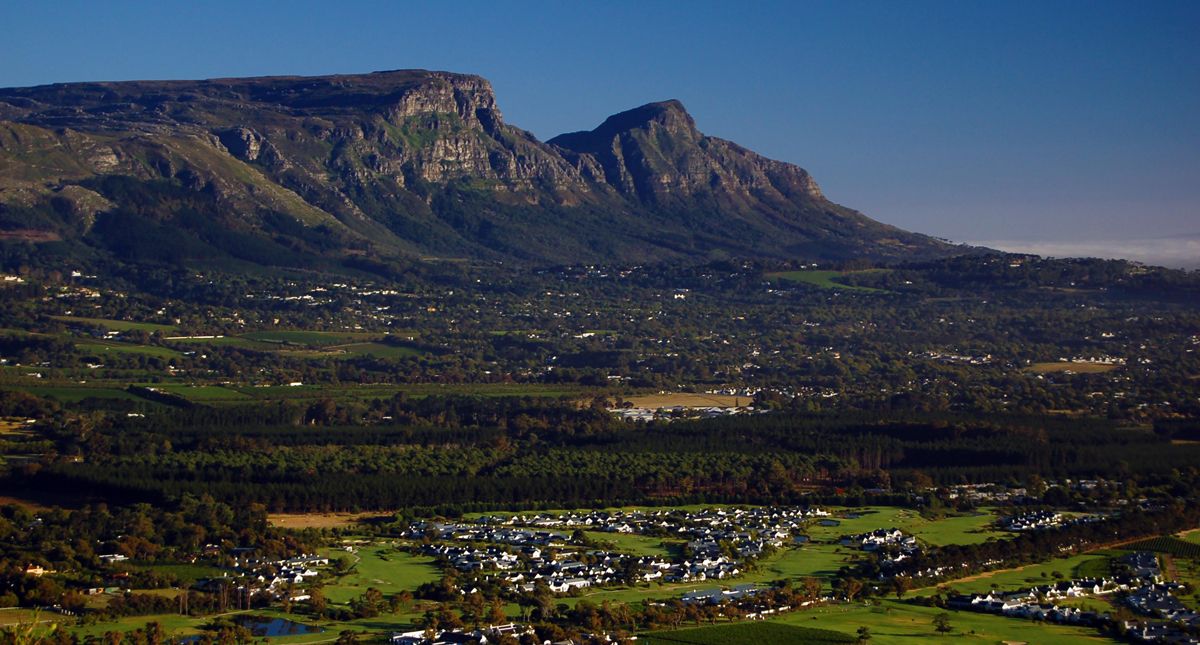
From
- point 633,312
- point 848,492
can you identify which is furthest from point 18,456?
point 633,312

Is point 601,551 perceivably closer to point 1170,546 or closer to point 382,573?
point 382,573

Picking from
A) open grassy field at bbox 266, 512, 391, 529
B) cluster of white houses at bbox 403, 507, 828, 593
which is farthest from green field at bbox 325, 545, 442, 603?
open grassy field at bbox 266, 512, 391, 529

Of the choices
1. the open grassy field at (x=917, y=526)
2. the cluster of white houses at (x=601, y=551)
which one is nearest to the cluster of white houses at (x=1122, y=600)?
the open grassy field at (x=917, y=526)

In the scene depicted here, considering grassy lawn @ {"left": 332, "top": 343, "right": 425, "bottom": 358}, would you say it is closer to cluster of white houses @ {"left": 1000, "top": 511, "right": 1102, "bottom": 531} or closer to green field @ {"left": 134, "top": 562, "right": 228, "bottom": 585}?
cluster of white houses @ {"left": 1000, "top": 511, "right": 1102, "bottom": 531}

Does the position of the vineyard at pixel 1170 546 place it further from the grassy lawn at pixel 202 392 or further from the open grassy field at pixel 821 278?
the open grassy field at pixel 821 278

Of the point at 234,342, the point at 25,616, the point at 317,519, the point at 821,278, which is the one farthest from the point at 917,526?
the point at 821,278

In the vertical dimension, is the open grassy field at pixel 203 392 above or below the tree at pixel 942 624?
above
